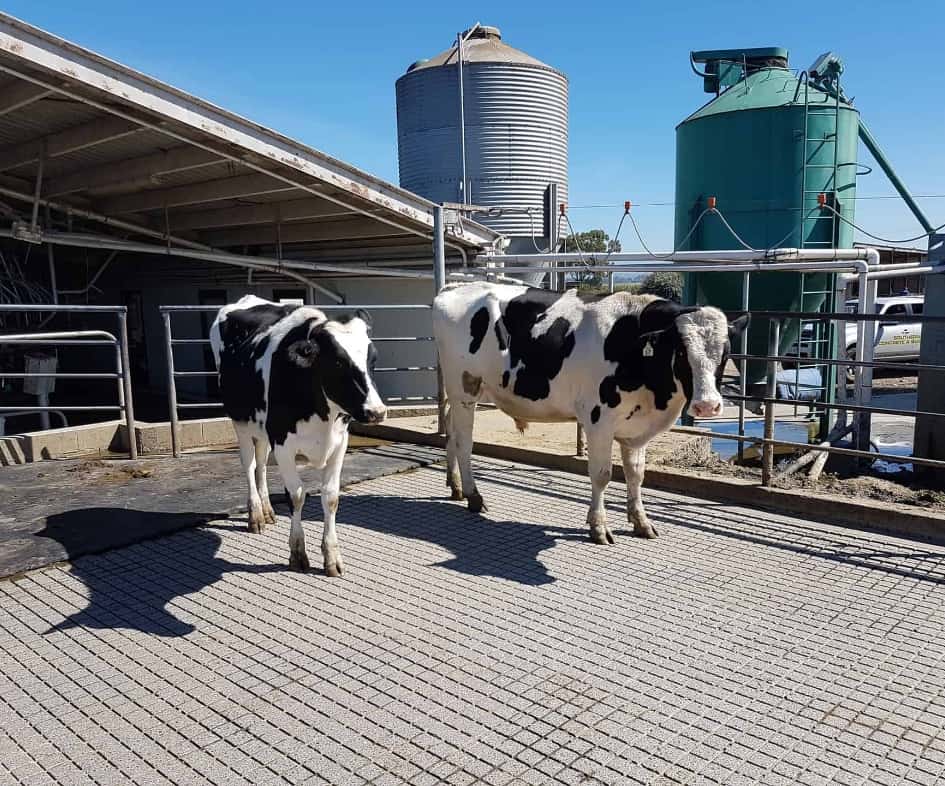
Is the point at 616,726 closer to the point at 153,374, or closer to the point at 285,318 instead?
the point at 285,318

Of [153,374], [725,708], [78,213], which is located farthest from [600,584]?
[153,374]

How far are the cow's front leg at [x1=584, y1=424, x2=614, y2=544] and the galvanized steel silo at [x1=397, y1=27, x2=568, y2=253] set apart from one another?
13.7 meters

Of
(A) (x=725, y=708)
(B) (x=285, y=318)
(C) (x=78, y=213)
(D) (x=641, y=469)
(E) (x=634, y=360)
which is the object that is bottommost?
(A) (x=725, y=708)

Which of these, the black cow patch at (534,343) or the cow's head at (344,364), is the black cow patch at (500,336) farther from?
the cow's head at (344,364)

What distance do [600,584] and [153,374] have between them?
1202 cm

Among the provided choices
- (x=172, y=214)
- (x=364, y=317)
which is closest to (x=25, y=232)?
(x=172, y=214)

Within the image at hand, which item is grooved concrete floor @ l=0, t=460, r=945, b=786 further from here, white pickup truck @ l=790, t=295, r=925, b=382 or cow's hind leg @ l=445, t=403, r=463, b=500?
white pickup truck @ l=790, t=295, r=925, b=382

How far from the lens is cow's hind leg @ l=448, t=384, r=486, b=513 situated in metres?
5.92

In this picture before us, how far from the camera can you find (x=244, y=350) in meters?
5.12

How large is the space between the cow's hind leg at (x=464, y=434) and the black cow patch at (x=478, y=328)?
1.33 feet

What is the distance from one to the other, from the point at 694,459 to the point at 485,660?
450 cm

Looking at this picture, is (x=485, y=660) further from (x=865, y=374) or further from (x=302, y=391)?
(x=865, y=374)

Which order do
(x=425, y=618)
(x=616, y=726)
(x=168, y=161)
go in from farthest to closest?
(x=168, y=161)
(x=425, y=618)
(x=616, y=726)

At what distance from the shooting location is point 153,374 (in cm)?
1439
